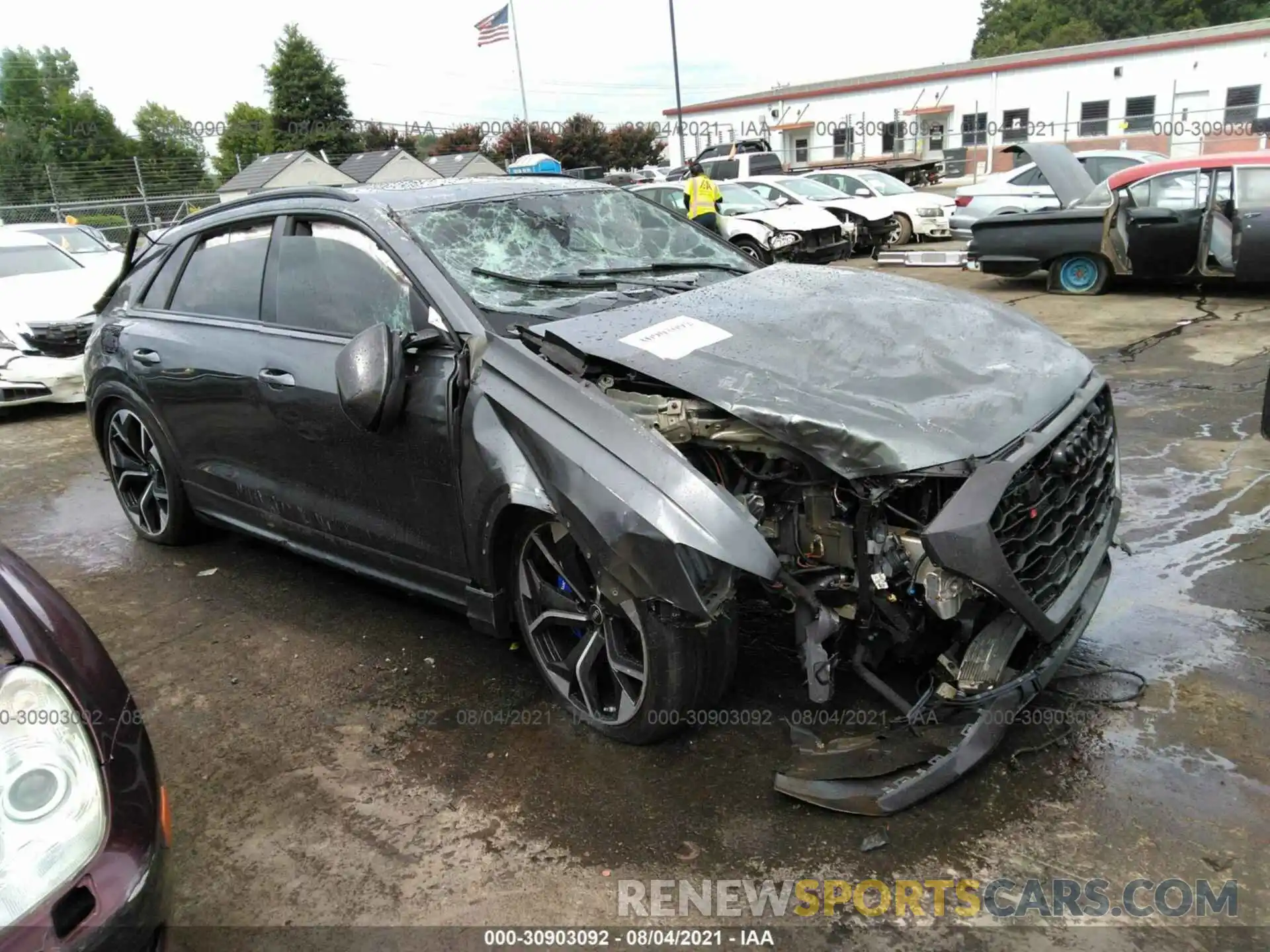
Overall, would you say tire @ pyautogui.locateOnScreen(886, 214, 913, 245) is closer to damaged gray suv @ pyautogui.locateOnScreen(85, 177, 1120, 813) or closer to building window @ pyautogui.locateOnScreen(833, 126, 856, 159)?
damaged gray suv @ pyautogui.locateOnScreen(85, 177, 1120, 813)

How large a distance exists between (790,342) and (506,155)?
5449cm

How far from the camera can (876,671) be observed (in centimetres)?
303

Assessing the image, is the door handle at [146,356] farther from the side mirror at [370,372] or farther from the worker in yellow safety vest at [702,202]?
the worker in yellow safety vest at [702,202]

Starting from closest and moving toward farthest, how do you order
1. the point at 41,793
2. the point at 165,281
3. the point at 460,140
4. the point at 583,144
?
the point at 41,793
the point at 165,281
the point at 583,144
the point at 460,140

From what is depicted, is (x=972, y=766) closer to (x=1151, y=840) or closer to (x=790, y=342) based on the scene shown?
(x=1151, y=840)

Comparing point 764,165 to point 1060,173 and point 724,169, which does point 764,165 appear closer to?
point 724,169

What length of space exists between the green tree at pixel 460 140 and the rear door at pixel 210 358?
56323 mm

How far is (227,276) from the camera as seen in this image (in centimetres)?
412

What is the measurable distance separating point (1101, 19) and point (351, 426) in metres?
74.6

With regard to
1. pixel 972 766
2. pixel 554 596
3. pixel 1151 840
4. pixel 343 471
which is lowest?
pixel 1151 840

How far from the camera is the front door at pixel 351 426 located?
3174 mm

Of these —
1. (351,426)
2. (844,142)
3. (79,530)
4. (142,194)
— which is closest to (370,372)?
(351,426)

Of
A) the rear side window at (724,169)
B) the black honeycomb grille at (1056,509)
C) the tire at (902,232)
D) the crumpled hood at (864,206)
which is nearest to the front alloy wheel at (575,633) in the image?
the black honeycomb grille at (1056,509)

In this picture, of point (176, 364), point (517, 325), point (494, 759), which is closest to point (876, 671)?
point (494, 759)
